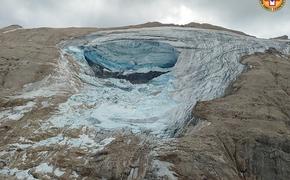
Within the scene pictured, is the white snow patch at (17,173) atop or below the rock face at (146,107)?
below

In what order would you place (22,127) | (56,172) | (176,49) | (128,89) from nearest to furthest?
1. (56,172)
2. (22,127)
3. (128,89)
4. (176,49)

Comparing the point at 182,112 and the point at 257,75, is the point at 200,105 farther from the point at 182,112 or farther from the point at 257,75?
the point at 257,75

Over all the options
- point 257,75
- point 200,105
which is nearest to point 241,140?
point 200,105

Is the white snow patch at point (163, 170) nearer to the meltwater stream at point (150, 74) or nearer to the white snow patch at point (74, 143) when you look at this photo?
the white snow patch at point (74, 143)

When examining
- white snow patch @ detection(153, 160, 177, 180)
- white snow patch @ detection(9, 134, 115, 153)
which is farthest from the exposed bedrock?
white snow patch @ detection(153, 160, 177, 180)

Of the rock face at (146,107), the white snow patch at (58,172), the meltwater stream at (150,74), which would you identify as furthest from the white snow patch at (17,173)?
the meltwater stream at (150,74)

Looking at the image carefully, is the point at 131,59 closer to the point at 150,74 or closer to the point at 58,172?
the point at 150,74

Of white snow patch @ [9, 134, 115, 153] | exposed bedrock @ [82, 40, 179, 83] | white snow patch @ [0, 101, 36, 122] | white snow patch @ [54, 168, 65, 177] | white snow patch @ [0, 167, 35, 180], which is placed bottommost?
white snow patch @ [0, 167, 35, 180]

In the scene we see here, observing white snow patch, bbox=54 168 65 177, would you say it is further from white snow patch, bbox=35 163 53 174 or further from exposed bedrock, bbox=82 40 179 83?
exposed bedrock, bbox=82 40 179 83

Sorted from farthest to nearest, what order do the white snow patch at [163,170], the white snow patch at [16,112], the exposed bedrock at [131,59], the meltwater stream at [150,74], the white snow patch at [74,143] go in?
the exposed bedrock at [131,59] → the meltwater stream at [150,74] → the white snow patch at [16,112] → the white snow patch at [74,143] → the white snow patch at [163,170]
